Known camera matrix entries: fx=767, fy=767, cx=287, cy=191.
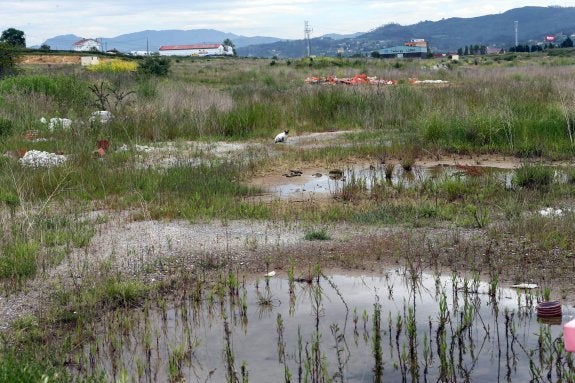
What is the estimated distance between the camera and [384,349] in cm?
579

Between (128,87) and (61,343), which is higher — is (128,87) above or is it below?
above

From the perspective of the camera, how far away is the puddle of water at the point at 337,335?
5.38 m

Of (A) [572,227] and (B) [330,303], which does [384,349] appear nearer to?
(B) [330,303]

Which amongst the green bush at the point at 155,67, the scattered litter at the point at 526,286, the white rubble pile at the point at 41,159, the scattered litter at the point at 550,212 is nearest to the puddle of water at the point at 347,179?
the scattered litter at the point at 550,212

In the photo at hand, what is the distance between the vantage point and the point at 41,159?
13.0 metres

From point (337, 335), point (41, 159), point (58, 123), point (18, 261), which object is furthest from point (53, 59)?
point (337, 335)

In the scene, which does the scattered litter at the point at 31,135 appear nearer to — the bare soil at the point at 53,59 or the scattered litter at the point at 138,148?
the scattered litter at the point at 138,148

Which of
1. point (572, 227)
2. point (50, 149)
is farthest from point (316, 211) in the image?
point (50, 149)

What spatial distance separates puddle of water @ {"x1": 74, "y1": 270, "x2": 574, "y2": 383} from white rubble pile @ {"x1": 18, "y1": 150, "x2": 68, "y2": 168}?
6.45 meters

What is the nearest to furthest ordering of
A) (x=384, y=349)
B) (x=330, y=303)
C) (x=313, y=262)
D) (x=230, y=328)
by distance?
(x=384, y=349)
(x=230, y=328)
(x=330, y=303)
(x=313, y=262)

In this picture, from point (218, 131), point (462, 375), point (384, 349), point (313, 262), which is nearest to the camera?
point (462, 375)

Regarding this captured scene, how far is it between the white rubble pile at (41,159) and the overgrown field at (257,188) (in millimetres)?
179

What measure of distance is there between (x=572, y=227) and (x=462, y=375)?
3760 mm

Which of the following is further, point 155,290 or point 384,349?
point 155,290
